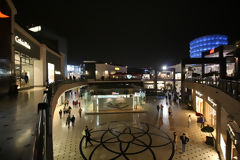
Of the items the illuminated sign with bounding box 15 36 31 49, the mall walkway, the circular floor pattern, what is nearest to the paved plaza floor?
the circular floor pattern

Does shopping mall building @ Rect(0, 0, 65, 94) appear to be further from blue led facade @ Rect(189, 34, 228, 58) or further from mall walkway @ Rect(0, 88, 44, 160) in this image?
blue led facade @ Rect(189, 34, 228, 58)

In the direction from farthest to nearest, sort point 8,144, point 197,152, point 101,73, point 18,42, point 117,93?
point 101,73
point 117,93
point 18,42
point 197,152
point 8,144

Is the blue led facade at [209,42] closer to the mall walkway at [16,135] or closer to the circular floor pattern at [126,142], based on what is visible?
the circular floor pattern at [126,142]

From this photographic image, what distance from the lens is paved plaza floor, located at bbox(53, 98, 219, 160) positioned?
8.81 metres

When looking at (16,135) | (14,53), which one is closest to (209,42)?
(14,53)

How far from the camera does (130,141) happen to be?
10.6 m

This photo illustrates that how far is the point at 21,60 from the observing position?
1372 centimetres

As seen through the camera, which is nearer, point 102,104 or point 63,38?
point 102,104

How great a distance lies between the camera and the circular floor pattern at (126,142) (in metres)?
8.89

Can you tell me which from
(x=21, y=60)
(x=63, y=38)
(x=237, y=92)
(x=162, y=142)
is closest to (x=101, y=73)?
(x=63, y=38)

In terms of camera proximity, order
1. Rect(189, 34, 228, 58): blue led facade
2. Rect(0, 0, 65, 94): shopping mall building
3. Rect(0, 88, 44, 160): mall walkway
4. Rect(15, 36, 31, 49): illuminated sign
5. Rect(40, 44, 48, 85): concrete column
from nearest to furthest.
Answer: Rect(0, 88, 44, 160): mall walkway, Rect(0, 0, 65, 94): shopping mall building, Rect(15, 36, 31, 49): illuminated sign, Rect(40, 44, 48, 85): concrete column, Rect(189, 34, 228, 58): blue led facade

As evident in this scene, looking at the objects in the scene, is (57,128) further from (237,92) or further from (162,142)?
(237,92)

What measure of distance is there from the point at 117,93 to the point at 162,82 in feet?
104

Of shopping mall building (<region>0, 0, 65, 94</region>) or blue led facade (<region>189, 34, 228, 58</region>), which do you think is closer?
shopping mall building (<region>0, 0, 65, 94</region>)
